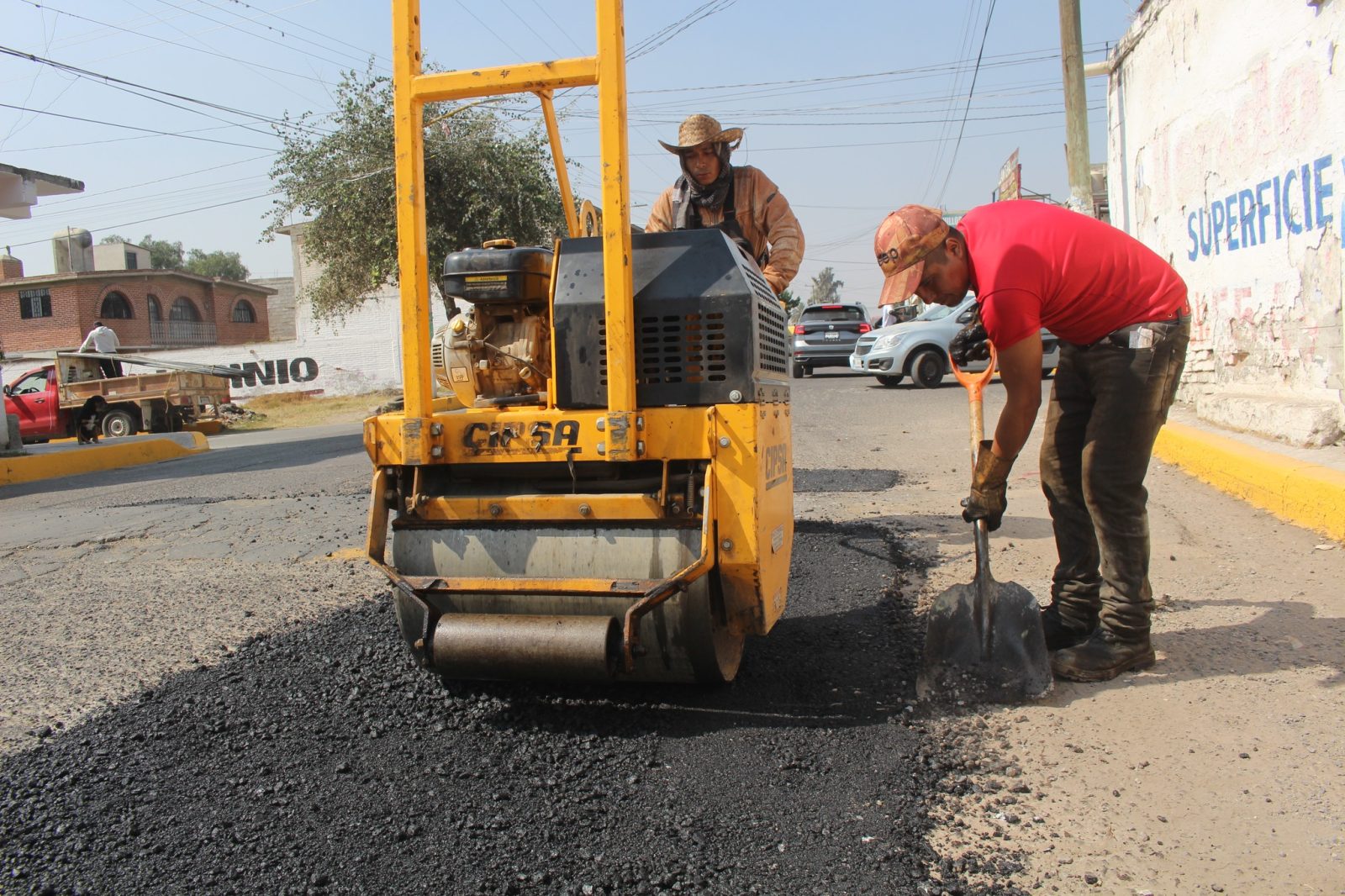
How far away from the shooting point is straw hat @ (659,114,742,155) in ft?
13.1

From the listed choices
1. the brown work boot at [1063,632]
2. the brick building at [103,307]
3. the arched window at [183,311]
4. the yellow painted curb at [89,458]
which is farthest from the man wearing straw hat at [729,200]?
the arched window at [183,311]

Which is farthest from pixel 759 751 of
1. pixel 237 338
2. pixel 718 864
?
pixel 237 338

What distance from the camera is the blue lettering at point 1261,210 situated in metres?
7.15

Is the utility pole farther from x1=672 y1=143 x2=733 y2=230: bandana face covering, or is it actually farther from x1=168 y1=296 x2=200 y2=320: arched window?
x1=168 y1=296 x2=200 y2=320: arched window

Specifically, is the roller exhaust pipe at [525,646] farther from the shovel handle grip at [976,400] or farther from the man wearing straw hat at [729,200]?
the man wearing straw hat at [729,200]

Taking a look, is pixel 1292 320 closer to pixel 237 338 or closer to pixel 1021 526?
pixel 1021 526

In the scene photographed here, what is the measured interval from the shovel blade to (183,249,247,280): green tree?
280 ft

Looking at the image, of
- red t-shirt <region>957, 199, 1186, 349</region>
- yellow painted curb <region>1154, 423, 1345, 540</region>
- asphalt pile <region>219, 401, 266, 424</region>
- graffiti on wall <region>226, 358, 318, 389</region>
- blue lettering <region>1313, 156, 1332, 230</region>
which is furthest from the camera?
graffiti on wall <region>226, 358, 318, 389</region>

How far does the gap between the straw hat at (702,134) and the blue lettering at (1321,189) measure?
14.6 ft

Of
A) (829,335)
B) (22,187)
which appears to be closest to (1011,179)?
(829,335)

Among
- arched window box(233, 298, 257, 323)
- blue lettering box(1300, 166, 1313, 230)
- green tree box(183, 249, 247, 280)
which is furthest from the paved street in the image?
green tree box(183, 249, 247, 280)

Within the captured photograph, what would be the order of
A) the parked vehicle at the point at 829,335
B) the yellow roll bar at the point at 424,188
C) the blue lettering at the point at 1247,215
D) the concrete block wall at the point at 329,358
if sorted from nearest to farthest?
the yellow roll bar at the point at 424,188 < the blue lettering at the point at 1247,215 < the parked vehicle at the point at 829,335 < the concrete block wall at the point at 329,358

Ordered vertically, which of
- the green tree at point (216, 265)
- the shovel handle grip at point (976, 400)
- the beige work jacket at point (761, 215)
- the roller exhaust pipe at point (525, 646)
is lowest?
the roller exhaust pipe at point (525, 646)

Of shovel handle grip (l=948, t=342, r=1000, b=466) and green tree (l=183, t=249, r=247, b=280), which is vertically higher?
green tree (l=183, t=249, r=247, b=280)
